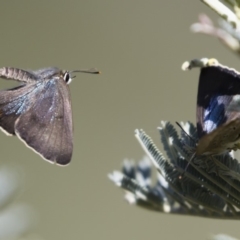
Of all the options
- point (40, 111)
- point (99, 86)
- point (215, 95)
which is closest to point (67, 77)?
point (40, 111)

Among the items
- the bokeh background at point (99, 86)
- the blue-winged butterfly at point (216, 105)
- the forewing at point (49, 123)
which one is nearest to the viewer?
the blue-winged butterfly at point (216, 105)

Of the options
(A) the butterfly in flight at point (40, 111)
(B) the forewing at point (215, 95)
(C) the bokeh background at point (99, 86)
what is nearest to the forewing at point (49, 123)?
(A) the butterfly in flight at point (40, 111)

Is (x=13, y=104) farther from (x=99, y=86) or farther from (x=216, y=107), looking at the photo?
(x=99, y=86)

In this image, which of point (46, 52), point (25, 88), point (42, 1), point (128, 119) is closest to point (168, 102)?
point (128, 119)

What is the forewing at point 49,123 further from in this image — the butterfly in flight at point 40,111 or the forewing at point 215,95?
the forewing at point 215,95

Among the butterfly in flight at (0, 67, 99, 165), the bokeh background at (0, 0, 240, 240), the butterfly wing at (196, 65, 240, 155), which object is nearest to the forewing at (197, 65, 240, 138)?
the butterfly wing at (196, 65, 240, 155)
